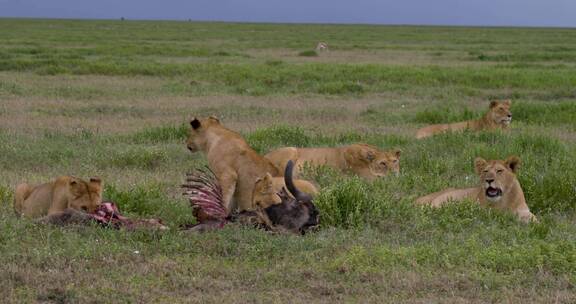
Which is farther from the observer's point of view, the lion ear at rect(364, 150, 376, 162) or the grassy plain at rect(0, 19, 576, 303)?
the lion ear at rect(364, 150, 376, 162)

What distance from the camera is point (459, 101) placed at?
19625 millimetres

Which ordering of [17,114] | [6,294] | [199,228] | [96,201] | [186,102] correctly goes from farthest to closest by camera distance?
[186,102], [17,114], [96,201], [199,228], [6,294]

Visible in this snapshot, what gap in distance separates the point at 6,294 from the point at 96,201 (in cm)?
204

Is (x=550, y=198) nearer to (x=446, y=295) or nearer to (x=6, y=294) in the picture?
(x=446, y=295)

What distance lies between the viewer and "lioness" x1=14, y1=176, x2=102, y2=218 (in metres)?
7.51

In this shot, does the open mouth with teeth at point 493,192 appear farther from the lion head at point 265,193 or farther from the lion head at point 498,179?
the lion head at point 265,193

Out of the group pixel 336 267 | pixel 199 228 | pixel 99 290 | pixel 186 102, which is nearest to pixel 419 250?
pixel 336 267

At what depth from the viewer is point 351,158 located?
34.9 ft

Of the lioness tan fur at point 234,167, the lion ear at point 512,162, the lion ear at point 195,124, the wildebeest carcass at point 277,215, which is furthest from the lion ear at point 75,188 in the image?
the lion ear at point 512,162

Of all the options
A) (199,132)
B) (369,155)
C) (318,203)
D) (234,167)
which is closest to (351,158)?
(369,155)

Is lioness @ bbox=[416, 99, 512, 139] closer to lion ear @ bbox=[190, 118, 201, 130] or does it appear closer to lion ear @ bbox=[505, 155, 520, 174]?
lion ear @ bbox=[505, 155, 520, 174]

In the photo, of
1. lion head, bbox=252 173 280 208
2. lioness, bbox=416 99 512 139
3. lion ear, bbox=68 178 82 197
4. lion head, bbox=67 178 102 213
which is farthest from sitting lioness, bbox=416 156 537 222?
lioness, bbox=416 99 512 139

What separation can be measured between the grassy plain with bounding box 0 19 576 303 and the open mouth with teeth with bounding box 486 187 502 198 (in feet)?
1.33

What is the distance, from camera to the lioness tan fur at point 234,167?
8.06m
